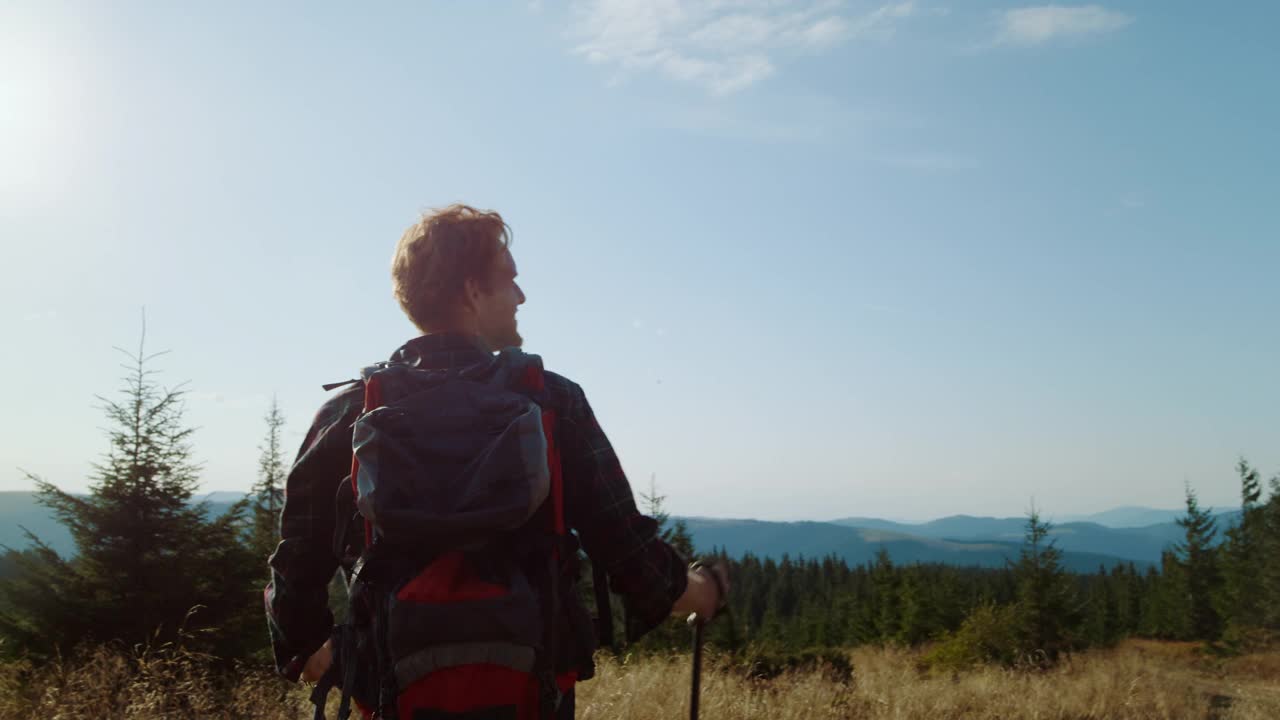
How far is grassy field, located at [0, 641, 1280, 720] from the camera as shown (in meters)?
5.48

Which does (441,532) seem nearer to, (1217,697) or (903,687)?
(903,687)

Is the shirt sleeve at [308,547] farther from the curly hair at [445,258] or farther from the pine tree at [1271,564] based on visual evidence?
the pine tree at [1271,564]

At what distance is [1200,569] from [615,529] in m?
68.8

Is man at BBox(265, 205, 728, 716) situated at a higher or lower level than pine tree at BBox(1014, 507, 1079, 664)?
higher

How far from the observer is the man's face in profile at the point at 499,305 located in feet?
6.78

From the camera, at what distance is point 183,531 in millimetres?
10633

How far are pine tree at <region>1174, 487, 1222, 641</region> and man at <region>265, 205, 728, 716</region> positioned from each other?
6514 centimetres

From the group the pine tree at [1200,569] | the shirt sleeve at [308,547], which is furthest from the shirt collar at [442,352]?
the pine tree at [1200,569]

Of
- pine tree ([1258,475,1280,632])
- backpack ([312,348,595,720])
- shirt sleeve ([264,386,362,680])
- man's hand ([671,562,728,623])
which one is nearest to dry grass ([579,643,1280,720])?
man's hand ([671,562,728,623])

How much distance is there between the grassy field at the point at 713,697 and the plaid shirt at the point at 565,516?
366 centimetres

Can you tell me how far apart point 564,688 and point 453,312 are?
899 mm

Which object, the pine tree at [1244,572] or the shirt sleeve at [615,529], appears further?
the pine tree at [1244,572]

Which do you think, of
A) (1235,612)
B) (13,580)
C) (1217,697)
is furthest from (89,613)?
(1235,612)

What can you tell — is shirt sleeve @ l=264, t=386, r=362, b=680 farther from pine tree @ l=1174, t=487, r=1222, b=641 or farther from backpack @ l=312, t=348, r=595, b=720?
pine tree @ l=1174, t=487, r=1222, b=641
